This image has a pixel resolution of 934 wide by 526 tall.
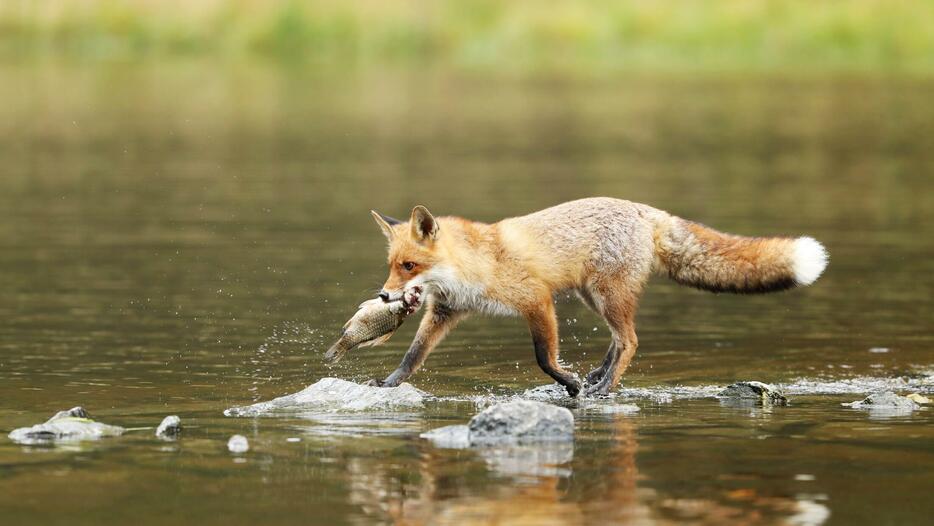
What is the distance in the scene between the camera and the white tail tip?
12852 millimetres

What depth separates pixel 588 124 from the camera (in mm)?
45531

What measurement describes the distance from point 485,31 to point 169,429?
71.8 m

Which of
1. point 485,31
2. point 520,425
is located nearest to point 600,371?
point 520,425

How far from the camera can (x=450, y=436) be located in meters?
11.0

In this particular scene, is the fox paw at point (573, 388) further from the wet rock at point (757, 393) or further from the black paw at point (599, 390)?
the wet rock at point (757, 393)

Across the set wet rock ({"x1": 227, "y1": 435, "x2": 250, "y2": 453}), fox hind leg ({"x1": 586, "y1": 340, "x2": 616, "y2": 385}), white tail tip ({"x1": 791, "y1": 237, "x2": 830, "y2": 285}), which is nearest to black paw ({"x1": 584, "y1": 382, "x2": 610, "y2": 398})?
fox hind leg ({"x1": 586, "y1": 340, "x2": 616, "y2": 385})

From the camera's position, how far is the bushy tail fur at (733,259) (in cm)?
1296

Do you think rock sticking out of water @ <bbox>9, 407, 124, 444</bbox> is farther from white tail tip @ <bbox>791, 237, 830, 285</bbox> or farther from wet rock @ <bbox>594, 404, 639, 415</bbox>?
white tail tip @ <bbox>791, 237, 830, 285</bbox>

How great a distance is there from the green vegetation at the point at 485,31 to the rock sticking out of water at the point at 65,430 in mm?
60848

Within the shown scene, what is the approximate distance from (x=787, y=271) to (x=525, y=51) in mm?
67402

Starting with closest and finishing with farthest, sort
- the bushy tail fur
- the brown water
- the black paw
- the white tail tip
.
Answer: the brown water
the white tail tip
the bushy tail fur
the black paw

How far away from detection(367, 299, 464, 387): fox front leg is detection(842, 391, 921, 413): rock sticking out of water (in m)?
3.50

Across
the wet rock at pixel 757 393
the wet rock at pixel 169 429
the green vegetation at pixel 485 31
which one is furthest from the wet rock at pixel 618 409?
the green vegetation at pixel 485 31

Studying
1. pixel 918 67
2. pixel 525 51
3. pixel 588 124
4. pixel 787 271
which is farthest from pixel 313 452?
pixel 525 51
